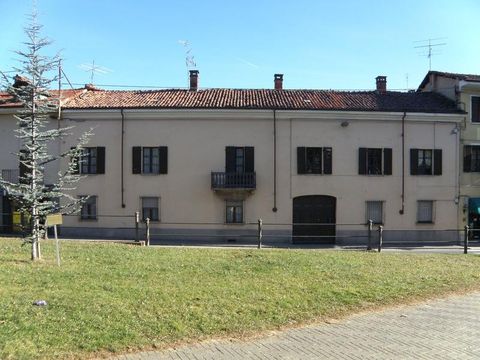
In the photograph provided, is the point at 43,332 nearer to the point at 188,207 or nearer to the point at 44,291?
the point at 44,291

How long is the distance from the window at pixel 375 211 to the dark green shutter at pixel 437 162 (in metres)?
3.72

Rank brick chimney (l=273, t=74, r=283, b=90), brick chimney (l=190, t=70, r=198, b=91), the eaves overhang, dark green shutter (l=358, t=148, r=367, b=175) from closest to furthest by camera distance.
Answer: the eaves overhang → dark green shutter (l=358, t=148, r=367, b=175) → brick chimney (l=190, t=70, r=198, b=91) → brick chimney (l=273, t=74, r=283, b=90)

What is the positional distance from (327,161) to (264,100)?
4949 millimetres

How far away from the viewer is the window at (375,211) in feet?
86.4

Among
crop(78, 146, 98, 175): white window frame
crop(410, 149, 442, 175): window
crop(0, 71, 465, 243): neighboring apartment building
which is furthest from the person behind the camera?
crop(410, 149, 442, 175): window

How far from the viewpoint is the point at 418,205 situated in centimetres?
2669

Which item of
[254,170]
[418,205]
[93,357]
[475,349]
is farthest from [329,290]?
[418,205]

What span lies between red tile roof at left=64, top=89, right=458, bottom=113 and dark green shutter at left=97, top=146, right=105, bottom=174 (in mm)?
2289

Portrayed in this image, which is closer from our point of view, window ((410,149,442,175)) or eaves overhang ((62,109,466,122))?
eaves overhang ((62,109,466,122))

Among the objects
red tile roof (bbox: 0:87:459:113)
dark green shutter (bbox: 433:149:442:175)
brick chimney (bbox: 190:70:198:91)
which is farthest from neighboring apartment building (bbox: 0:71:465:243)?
brick chimney (bbox: 190:70:198:91)

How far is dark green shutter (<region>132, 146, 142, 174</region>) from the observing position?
2575 centimetres

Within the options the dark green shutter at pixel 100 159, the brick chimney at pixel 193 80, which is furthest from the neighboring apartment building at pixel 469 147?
the dark green shutter at pixel 100 159

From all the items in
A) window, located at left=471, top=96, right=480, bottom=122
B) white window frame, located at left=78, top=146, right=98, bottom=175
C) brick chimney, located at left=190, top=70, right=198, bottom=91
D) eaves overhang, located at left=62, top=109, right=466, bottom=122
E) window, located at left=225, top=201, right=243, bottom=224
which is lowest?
window, located at left=225, top=201, right=243, bottom=224

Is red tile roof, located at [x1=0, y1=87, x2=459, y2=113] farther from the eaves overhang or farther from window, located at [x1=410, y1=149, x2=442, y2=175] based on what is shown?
window, located at [x1=410, y1=149, x2=442, y2=175]
